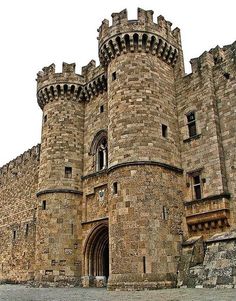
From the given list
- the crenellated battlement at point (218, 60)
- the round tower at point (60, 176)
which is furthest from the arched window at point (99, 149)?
the crenellated battlement at point (218, 60)

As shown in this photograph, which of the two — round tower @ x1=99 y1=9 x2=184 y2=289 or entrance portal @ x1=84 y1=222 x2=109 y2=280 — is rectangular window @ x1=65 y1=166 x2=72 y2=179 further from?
round tower @ x1=99 y1=9 x2=184 y2=289

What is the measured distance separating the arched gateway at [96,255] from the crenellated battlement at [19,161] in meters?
7.88

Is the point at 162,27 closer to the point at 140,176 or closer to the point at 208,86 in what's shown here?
the point at 208,86

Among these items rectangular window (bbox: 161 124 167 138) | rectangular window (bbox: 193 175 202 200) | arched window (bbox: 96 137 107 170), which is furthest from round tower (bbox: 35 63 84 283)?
rectangular window (bbox: 193 175 202 200)

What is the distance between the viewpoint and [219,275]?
34.2 ft

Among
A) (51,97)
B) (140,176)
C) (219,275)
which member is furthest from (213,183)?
(51,97)

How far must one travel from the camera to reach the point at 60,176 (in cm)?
1744

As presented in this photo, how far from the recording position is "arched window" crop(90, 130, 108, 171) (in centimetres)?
1734

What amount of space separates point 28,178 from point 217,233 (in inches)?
540

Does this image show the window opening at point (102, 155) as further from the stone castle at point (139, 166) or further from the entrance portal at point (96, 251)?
the entrance portal at point (96, 251)

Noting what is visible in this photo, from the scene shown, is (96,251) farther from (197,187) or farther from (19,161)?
(19,161)

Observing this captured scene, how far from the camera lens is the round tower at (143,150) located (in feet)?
41.5

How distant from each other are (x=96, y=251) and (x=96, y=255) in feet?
0.56

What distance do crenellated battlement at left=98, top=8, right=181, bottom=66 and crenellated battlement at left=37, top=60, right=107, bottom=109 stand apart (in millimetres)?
2437
